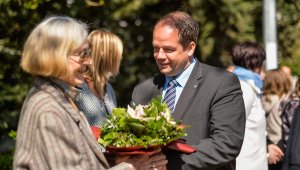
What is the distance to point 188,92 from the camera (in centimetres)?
460

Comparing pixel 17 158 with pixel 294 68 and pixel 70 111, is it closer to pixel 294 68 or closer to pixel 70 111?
pixel 70 111

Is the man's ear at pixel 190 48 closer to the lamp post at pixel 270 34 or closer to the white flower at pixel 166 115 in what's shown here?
the white flower at pixel 166 115

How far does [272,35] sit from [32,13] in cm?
371

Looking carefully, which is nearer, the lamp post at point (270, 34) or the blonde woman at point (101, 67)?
the blonde woman at point (101, 67)

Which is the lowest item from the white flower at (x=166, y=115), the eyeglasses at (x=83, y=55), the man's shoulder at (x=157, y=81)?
the man's shoulder at (x=157, y=81)

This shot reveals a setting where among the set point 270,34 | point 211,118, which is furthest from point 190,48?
point 270,34

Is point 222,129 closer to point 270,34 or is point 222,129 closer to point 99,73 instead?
point 99,73

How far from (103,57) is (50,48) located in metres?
1.99

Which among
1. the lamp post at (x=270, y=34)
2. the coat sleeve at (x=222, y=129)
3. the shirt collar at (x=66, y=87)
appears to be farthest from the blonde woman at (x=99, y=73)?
the lamp post at (x=270, y=34)

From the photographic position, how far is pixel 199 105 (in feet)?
14.8

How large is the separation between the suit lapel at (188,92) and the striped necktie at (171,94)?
9 cm

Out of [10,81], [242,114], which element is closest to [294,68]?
[10,81]

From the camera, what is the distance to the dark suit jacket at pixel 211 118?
4.34 meters

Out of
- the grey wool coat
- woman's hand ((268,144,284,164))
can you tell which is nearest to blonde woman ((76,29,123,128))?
the grey wool coat
